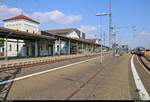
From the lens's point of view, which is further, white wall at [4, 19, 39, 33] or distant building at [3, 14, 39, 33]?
distant building at [3, 14, 39, 33]

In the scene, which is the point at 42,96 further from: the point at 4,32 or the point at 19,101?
the point at 4,32

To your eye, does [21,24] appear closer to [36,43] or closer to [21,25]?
[21,25]

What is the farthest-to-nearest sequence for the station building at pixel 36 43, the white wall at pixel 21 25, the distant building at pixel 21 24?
the distant building at pixel 21 24, the white wall at pixel 21 25, the station building at pixel 36 43

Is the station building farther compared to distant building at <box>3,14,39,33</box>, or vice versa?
distant building at <box>3,14,39,33</box>

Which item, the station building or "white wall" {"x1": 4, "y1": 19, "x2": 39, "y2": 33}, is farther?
"white wall" {"x1": 4, "y1": 19, "x2": 39, "y2": 33}

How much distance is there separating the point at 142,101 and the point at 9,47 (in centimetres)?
6543

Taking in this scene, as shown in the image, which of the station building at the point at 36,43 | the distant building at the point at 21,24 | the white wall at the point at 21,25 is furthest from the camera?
the distant building at the point at 21,24

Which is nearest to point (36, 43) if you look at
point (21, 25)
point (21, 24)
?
point (21, 25)

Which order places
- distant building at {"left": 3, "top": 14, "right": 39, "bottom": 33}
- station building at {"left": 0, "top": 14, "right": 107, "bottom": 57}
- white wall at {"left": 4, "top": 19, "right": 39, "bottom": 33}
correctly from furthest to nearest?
distant building at {"left": 3, "top": 14, "right": 39, "bottom": 33} → white wall at {"left": 4, "top": 19, "right": 39, "bottom": 33} → station building at {"left": 0, "top": 14, "right": 107, "bottom": 57}

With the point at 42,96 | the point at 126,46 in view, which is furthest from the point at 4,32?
the point at 126,46

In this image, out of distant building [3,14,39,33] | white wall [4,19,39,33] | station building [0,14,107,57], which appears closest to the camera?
station building [0,14,107,57]

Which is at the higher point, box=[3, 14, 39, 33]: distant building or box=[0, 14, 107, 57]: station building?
box=[3, 14, 39, 33]: distant building

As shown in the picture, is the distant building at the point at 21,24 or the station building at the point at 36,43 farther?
the distant building at the point at 21,24

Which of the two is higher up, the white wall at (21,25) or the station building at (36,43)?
the white wall at (21,25)
